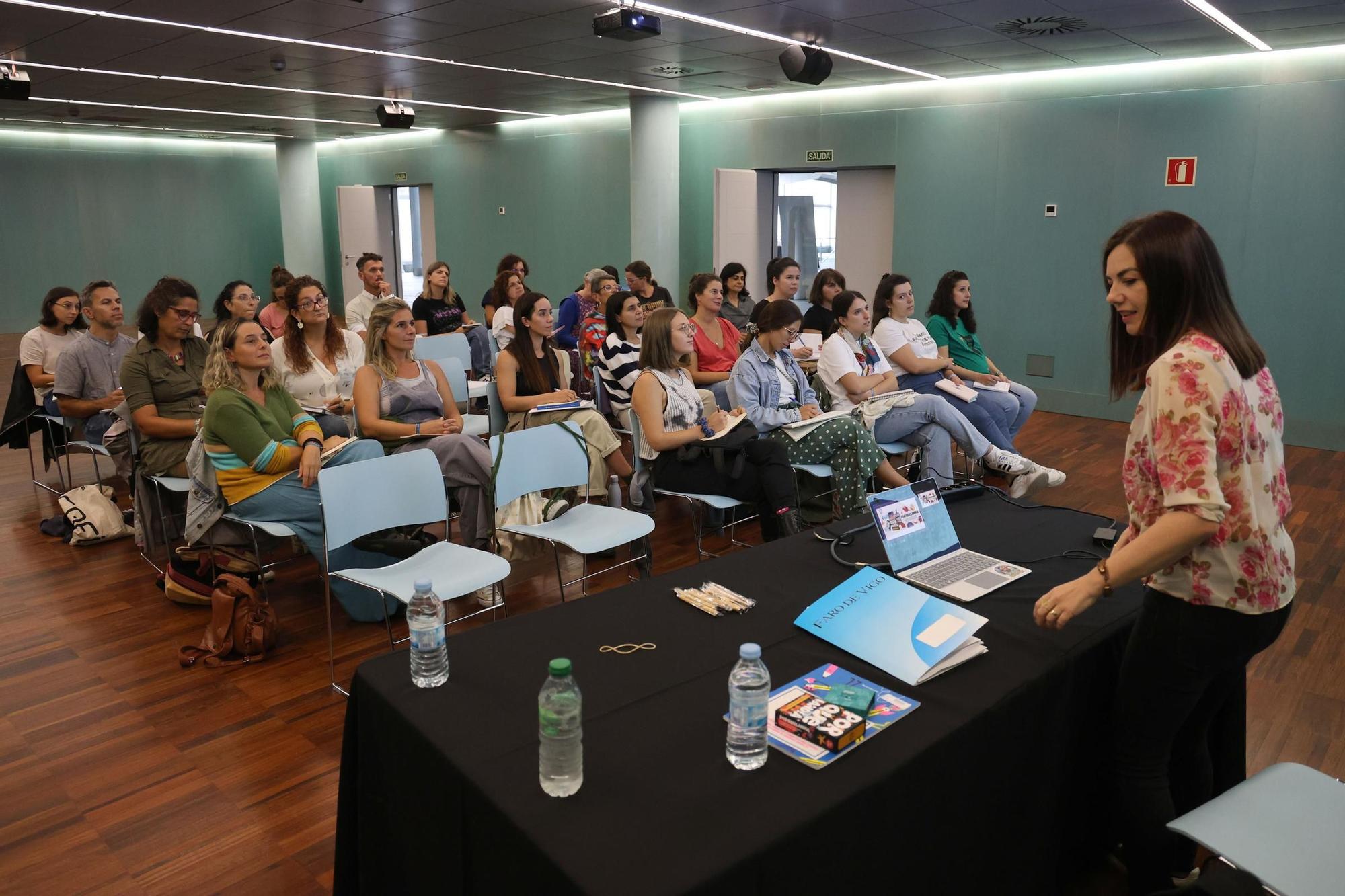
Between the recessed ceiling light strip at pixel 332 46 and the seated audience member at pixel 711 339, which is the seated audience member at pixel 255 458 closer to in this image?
the seated audience member at pixel 711 339

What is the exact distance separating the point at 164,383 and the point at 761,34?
16.8 feet

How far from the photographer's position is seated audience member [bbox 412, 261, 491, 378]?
8.11 meters

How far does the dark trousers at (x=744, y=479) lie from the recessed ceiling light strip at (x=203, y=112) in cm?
1125

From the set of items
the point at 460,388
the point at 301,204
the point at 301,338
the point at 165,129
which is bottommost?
the point at 460,388

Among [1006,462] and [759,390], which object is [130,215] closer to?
[759,390]

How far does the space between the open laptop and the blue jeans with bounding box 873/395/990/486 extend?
2814 mm

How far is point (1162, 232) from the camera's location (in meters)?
1.96

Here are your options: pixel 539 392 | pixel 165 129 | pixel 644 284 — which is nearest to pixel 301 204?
pixel 165 129

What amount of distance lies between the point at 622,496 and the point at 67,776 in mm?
3402

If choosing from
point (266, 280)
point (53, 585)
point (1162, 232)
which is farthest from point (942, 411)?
point (266, 280)

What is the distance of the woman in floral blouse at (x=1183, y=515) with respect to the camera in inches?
73.5

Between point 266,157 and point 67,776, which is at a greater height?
point 266,157

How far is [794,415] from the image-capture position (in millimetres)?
5145

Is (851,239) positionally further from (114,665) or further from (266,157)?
(266,157)
